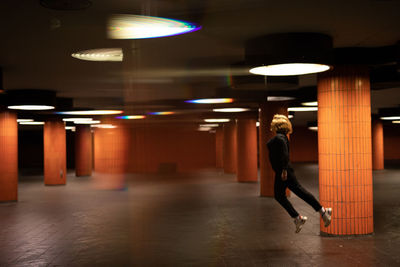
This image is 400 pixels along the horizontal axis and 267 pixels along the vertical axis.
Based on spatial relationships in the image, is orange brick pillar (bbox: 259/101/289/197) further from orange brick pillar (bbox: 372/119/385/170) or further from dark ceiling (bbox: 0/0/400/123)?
orange brick pillar (bbox: 372/119/385/170)

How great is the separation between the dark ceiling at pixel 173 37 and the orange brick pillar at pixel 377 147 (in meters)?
22.4

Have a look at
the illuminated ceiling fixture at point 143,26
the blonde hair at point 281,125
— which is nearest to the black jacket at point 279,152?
the blonde hair at point 281,125

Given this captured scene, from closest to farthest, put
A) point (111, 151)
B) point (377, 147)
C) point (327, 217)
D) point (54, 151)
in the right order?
point (327, 217) < point (54, 151) < point (377, 147) < point (111, 151)

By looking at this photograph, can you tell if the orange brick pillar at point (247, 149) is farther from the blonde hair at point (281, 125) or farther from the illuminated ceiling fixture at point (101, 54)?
the blonde hair at point (281, 125)

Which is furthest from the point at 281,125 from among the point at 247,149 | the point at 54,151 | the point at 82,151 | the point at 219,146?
the point at 219,146

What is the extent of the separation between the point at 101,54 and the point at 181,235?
519cm

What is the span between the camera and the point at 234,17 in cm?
864

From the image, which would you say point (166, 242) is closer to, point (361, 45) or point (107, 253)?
point (107, 253)

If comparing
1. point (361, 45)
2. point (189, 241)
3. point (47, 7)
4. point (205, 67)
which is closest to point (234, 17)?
point (47, 7)

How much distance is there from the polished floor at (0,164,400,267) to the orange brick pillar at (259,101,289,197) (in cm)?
81

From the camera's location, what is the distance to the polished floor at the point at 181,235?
933cm

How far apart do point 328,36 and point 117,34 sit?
14.7 feet

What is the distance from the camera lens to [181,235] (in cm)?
1186

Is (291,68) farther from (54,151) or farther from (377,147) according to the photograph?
(377,147)
